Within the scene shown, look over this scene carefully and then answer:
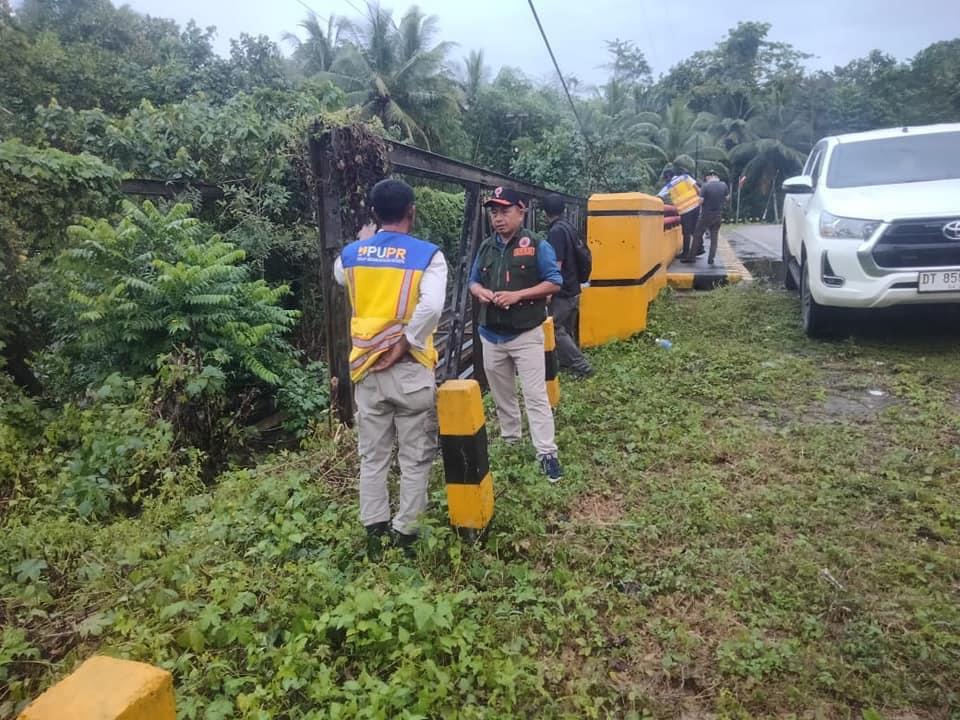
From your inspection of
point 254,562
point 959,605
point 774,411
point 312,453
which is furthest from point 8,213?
point 959,605

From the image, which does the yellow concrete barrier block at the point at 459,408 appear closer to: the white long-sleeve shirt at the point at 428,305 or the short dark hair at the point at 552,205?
the white long-sleeve shirt at the point at 428,305

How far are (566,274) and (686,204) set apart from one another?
27.7 feet

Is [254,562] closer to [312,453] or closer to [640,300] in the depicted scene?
[312,453]

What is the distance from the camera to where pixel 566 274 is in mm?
5992

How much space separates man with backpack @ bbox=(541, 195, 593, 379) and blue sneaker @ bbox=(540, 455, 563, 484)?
1.85m

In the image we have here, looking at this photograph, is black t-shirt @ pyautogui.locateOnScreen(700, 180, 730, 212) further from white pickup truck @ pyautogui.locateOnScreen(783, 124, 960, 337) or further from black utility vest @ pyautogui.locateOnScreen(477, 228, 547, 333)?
black utility vest @ pyautogui.locateOnScreen(477, 228, 547, 333)

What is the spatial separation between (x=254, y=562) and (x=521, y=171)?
18.8 metres

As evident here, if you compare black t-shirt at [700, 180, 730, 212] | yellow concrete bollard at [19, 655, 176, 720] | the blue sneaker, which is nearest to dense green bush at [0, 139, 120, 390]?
the blue sneaker

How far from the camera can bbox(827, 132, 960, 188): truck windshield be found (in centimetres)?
643

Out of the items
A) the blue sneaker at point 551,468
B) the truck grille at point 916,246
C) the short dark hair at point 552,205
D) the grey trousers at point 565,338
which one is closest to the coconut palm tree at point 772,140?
the truck grille at point 916,246

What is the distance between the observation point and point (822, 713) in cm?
232

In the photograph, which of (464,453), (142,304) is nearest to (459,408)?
(464,453)

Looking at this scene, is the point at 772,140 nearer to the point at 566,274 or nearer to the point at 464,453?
the point at 566,274

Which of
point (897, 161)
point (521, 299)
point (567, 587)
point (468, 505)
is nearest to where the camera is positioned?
point (567, 587)
